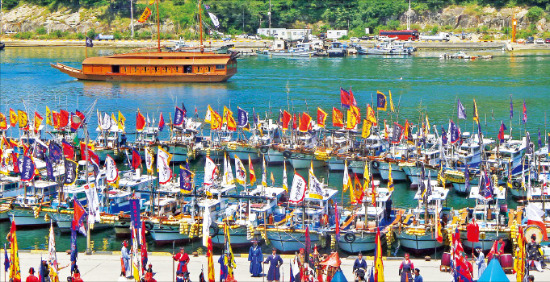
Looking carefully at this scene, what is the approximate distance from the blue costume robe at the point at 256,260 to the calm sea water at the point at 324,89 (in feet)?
96.6

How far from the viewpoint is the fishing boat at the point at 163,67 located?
5399 inches

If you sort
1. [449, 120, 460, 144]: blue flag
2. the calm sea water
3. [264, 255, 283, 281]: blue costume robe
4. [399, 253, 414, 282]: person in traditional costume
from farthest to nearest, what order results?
1. the calm sea water
2. [449, 120, 460, 144]: blue flag
3. [264, 255, 283, 281]: blue costume robe
4. [399, 253, 414, 282]: person in traditional costume

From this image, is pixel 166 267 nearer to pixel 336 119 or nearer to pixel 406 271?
pixel 406 271

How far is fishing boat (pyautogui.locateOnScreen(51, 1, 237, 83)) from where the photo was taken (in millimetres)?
137125

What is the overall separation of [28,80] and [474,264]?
4412 inches

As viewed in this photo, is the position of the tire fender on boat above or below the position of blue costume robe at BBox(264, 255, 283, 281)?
below

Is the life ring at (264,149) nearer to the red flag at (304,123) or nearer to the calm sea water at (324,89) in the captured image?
the calm sea water at (324,89)

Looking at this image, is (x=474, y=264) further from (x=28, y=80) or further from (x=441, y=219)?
(x=28, y=80)

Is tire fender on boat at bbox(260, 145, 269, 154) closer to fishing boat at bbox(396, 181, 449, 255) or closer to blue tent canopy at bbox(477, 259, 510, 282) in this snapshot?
fishing boat at bbox(396, 181, 449, 255)

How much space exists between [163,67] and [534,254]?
103m

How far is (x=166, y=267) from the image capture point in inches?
1666

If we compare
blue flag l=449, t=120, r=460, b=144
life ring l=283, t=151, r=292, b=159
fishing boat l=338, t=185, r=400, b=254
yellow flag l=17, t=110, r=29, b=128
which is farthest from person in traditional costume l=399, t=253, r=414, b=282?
yellow flag l=17, t=110, r=29, b=128

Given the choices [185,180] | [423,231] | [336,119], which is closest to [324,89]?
[336,119]

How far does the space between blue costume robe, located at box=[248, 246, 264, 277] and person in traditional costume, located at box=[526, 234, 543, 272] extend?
11761 mm
